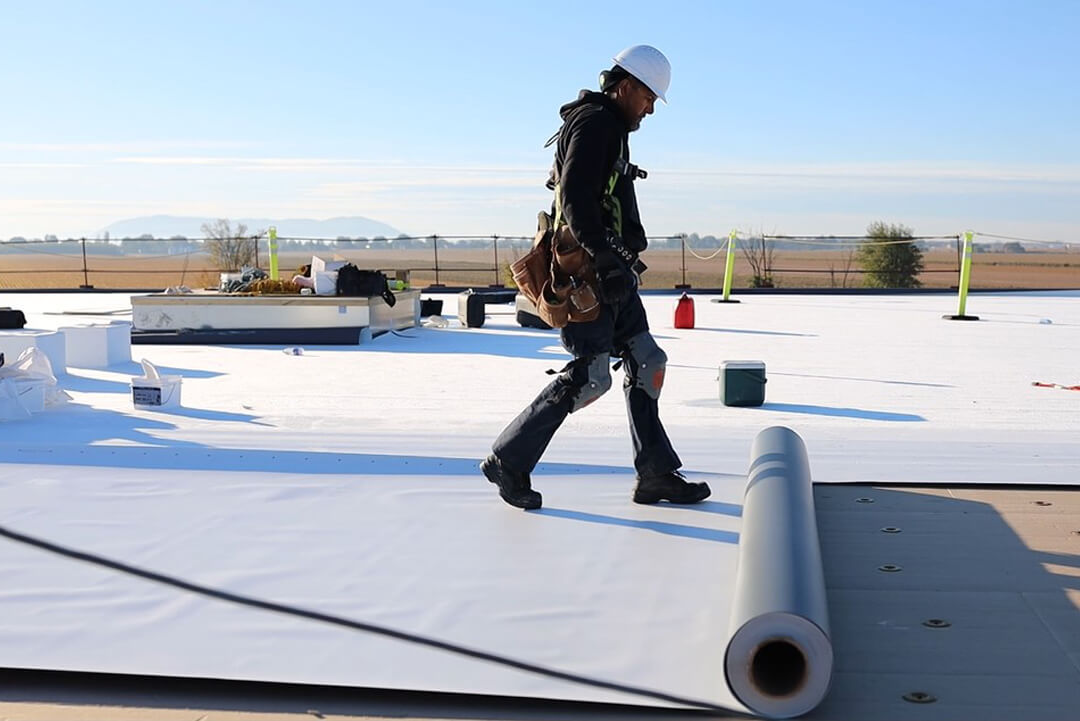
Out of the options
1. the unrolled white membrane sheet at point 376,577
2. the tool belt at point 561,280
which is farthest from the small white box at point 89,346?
the tool belt at point 561,280

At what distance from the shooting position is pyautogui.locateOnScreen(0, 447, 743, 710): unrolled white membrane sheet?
2848mm

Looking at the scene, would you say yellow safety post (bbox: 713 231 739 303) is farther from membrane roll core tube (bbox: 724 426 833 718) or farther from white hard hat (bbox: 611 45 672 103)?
membrane roll core tube (bbox: 724 426 833 718)

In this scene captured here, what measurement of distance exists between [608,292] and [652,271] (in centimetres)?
6928

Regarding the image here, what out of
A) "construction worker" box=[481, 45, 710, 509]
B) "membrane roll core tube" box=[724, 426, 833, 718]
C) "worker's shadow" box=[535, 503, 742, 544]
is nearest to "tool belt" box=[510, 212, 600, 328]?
"construction worker" box=[481, 45, 710, 509]

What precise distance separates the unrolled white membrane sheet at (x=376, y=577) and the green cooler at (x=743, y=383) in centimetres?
245

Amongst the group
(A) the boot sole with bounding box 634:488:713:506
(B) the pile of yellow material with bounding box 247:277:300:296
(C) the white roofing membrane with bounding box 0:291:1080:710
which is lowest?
(C) the white roofing membrane with bounding box 0:291:1080:710

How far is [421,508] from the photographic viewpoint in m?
4.40

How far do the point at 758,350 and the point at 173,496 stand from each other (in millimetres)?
7467

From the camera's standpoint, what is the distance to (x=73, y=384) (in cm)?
860

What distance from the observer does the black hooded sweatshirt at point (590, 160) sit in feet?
13.6

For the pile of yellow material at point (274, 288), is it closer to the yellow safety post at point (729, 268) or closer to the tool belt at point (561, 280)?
the yellow safety post at point (729, 268)

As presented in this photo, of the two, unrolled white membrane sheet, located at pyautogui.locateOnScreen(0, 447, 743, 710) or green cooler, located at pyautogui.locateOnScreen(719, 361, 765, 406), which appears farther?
green cooler, located at pyautogui.locateOnScreen(719, 361, 765, 406)

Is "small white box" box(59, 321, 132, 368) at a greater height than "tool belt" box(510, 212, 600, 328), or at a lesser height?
lesser

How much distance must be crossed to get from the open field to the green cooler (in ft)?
51.2
